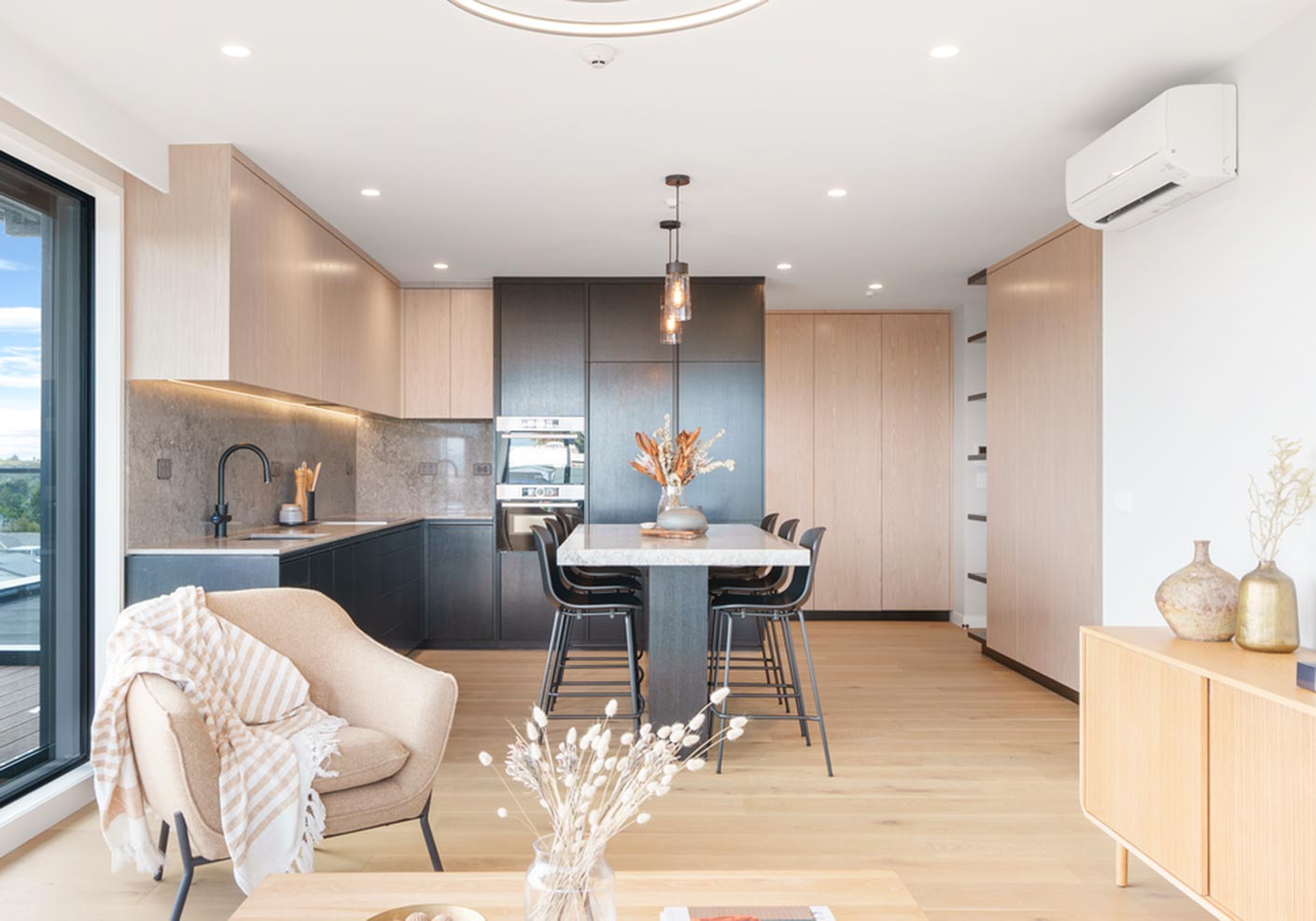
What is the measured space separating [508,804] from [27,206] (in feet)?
8.87

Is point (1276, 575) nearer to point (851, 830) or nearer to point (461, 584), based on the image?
point (851, 830)

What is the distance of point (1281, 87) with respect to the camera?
2707mm

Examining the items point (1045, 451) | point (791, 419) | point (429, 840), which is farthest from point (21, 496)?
point (791, 419)

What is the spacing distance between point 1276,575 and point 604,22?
213 centimetres

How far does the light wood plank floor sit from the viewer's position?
2619 mm

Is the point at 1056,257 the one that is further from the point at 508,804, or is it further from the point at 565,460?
the point at 508,804

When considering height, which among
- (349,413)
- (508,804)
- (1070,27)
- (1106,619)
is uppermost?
(1070,27)

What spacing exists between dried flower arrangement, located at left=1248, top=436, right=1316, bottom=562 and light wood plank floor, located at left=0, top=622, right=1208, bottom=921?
1.06m

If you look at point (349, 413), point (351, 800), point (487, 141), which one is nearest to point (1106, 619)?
point (351, 800)

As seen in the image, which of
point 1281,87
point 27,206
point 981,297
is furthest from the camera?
point 981,297

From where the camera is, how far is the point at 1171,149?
2.87 m

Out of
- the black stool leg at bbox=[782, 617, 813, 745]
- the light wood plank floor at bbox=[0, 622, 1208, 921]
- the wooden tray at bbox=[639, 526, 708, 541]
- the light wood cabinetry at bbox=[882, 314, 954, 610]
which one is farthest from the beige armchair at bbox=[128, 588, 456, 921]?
the light wood cabinetry at bbox=[882, 314, 954, 610]

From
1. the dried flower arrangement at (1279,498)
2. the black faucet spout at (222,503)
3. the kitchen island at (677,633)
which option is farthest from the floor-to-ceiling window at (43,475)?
the dried flower arrangement at (1279,498)

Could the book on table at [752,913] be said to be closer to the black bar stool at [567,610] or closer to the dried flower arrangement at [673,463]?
the black bar stool at [567,610]
